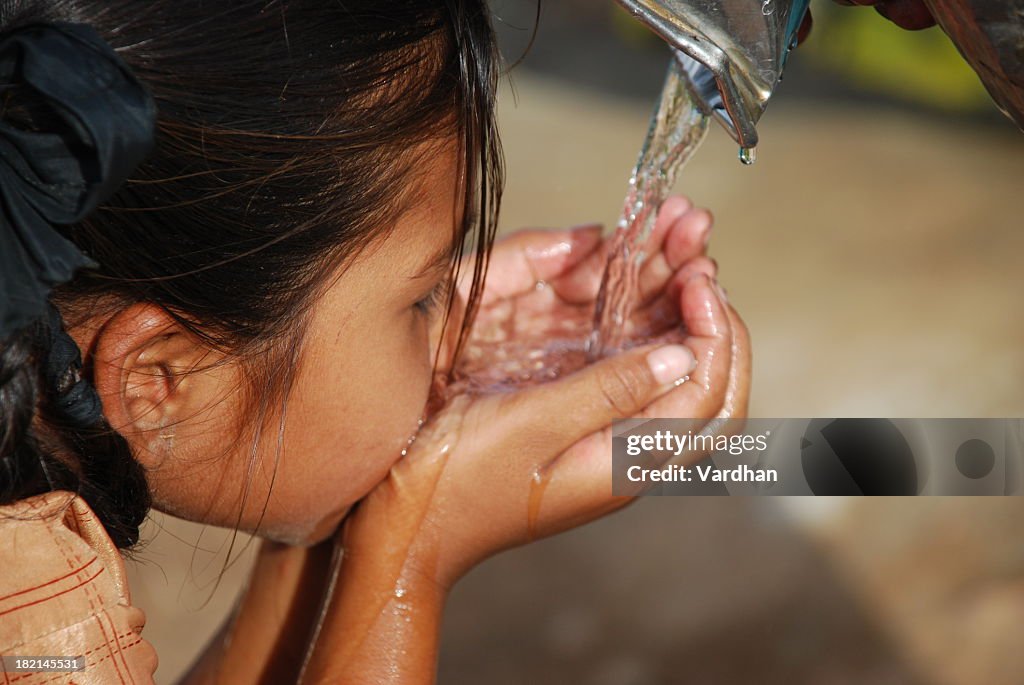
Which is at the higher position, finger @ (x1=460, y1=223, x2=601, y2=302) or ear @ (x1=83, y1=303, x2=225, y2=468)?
ear @ (x1=83, y1=303, x2=225, y2=468)

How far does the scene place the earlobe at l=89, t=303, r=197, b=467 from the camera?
1336 mm

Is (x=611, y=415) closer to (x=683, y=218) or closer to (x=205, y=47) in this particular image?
(x=683, y=218)

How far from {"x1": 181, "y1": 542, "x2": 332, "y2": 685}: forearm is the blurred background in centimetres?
14

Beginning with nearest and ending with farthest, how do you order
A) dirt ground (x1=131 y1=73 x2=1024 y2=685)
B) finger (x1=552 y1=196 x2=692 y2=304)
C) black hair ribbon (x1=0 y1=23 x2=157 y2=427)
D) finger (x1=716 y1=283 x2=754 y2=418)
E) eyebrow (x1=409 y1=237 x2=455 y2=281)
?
black hair ribbon (x1=0 y1=23 x2=157 y2=427) → eyebrow (x1=409 y1=237 x2=455 y2=281) → finger (x1=716 y1=283 x2=754 y2=418) → finger (x1=552 y1=196 x2=692 y2=304) → dirt ground (x1=131 y1=73 x2=1024 y2=685)

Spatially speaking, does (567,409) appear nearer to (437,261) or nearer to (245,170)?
(437,261)

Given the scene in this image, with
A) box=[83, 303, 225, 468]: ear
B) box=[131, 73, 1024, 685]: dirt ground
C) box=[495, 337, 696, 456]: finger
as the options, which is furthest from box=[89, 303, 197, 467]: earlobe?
box=[131, 73, 1024, 685]: dirt ground

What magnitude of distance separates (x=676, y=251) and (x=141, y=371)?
41.7 inches

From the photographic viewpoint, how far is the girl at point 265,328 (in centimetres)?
115

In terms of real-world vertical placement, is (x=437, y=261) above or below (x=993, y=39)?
below

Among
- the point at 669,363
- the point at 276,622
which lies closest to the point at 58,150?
the point at 669,363

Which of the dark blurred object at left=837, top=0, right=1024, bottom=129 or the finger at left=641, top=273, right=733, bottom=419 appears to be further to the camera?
the finger at left=641, top=273, right=733, bottom=419

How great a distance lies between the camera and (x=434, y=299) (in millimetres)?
1701

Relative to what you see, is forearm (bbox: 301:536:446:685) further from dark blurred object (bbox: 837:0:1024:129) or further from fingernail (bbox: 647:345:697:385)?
dark blurred object (bbox: 837:0:1024:129)

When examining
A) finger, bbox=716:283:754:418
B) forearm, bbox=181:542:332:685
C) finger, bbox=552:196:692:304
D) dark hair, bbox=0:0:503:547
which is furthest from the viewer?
finger, bbox=552:196:692:304
